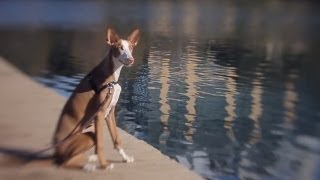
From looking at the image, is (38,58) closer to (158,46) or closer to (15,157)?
(158,46)

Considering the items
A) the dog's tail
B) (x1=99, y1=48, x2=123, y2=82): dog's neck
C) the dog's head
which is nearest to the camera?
the dog's head

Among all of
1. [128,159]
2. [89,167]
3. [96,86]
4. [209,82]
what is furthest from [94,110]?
[209,82]

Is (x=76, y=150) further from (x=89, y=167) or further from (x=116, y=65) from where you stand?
(x=116, y=65)

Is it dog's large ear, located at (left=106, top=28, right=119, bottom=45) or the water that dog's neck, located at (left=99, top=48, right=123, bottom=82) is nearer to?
dog's large ear, located at (left=106, top=28, right=119, bottom=45)

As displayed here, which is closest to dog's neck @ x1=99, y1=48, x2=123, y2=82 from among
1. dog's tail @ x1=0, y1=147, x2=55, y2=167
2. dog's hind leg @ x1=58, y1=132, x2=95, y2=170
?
dog's hind leg @ x1=58, y1=132, x2=95, y2=170

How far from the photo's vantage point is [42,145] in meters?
9.23

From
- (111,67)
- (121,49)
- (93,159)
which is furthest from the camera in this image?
(93,159)

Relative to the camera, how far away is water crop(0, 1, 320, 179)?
9.64 m

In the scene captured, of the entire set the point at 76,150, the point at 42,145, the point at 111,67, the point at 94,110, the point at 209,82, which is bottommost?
the point at 209,82

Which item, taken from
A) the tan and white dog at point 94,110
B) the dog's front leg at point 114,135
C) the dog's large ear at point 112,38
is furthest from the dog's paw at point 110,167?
the dog's large ear at point 112,38

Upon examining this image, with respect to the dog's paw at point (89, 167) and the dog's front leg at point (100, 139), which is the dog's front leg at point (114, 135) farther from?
the dog's paw at point (89, 167)

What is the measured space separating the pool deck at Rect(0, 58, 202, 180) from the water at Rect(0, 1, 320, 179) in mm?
500

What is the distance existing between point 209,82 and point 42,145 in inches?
270

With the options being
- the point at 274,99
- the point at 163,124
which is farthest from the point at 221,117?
the point at 274,99
